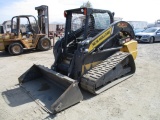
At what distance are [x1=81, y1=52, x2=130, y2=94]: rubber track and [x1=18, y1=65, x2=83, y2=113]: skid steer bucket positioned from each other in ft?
1.33

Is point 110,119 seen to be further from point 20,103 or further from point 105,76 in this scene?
point 20,103

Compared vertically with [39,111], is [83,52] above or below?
above

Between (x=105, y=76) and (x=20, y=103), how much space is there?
2.18 m

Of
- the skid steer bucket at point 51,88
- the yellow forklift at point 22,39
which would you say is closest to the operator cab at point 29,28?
the yellow forklift at point 22,39

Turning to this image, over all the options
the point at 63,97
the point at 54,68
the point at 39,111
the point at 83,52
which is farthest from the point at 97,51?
the point at 39,111

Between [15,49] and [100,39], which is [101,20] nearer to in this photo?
[100,39]

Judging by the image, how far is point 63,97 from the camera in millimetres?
3697

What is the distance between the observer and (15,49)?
33.3 feet

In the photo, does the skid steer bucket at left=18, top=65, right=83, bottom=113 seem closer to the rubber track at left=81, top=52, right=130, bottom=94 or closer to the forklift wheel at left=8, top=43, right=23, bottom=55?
the rubber track at left=81, top=52, right=130, bottom=94

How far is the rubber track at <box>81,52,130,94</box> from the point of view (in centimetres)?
432

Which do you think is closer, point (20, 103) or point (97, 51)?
point (20, 103)

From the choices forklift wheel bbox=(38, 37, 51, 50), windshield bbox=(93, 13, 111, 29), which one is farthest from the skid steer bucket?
forklift wheel bbox=(38, 37, 51, 50)

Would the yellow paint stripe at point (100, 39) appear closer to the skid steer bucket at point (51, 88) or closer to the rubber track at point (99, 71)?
the rubber track at point (99, 71)

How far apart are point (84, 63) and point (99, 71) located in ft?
Answer: 1.46
